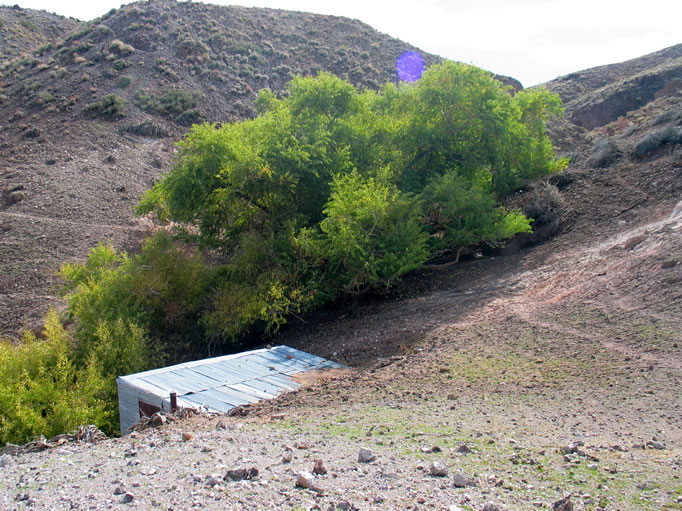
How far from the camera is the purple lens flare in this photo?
53.7 meters

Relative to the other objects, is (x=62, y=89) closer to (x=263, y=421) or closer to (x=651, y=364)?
(x=263, y=421)

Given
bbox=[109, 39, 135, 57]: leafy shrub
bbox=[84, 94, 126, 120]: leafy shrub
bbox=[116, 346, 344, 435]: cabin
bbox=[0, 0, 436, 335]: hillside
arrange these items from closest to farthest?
bbox=[116, 346, 344, 435]: cabin
bbox=[0, 0, 436, 335]: hillside
bbox=[84, 94, 126, 120]: leafy shrub
bbox=[109, 39, 135, 57]: leafy shrub

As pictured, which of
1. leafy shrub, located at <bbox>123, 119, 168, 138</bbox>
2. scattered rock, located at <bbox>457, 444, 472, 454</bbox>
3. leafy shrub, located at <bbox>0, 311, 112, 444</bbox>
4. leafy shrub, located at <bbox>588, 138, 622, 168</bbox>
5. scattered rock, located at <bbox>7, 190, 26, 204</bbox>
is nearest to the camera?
scattered rock, located at <bbox>457, 444, 472, 454</bbox>

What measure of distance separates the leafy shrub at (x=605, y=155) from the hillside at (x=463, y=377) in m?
0.08

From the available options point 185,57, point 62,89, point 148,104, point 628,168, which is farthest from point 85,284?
point 185,57

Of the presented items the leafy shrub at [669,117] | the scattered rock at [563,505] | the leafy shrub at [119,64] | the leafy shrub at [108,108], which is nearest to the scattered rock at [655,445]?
the scattered rock at [563,505]

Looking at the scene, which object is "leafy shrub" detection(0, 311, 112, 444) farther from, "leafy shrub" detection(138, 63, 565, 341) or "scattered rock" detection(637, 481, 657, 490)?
"scattered rock" detection(637, 481, 657, 490)

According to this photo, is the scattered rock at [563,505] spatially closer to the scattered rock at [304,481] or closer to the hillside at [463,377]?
the hillside at [463,377]

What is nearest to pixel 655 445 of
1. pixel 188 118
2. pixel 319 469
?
pixel 319 469

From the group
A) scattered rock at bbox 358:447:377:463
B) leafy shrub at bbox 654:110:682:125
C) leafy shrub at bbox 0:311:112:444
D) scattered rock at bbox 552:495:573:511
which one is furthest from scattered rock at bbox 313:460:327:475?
leafy shrub at bbox 654:110:682:125

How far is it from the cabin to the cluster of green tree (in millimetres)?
1532

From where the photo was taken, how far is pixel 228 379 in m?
13.1

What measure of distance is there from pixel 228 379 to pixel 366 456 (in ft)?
22.8

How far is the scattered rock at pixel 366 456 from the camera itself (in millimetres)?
6672
